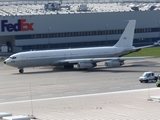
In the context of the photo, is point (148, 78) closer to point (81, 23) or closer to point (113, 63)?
point (113, 63)

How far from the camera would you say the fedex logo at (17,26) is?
118m

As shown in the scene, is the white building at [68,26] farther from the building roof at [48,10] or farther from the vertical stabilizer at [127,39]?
the vertical stabilizer at [127,39]

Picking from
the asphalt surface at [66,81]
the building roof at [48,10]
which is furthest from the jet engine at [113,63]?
the building roof at [48,10]

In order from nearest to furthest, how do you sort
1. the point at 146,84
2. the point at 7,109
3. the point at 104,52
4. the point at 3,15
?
the point at 7,109, the point at 146,84, the point at 104,52, the point at 3,15

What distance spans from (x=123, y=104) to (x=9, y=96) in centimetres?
1440

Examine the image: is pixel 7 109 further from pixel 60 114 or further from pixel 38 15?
pixel 38 15

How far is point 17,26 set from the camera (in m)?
119

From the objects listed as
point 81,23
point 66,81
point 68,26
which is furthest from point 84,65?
point 81,23

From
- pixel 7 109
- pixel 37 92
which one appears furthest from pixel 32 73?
pixel 7 109

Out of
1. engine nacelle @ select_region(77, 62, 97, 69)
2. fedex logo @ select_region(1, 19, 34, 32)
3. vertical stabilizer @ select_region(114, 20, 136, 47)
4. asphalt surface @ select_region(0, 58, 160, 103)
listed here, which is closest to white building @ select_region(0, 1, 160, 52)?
fedex logo @ select_region(1, 19, 34, 32)

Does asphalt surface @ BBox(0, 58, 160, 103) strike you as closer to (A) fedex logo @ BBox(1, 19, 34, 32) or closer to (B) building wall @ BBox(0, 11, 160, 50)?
(A) fedex logo @ BBox(1, 19, 34, 32)

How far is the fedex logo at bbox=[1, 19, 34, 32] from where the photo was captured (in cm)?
11781

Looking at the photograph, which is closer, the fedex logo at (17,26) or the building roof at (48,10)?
the fedex logo at (17,26)

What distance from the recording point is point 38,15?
121 meters
